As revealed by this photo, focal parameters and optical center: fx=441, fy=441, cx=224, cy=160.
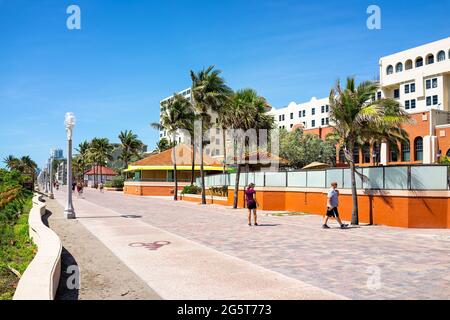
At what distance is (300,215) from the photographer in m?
24.3

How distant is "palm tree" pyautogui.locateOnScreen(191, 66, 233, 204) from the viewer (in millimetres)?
36500

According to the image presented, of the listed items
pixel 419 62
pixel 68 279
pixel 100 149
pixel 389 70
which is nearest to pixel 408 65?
pixel 419 62

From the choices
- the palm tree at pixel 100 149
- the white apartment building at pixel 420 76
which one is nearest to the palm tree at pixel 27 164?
the palm tree at pixel 100 149

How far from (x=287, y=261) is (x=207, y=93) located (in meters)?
27.4

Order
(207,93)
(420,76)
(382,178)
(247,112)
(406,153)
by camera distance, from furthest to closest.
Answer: (420,76)
(406,153)
(207,93)
(247,112)
(382,178)

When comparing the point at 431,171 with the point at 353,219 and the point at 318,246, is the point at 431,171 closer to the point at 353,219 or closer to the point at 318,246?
the point at 353,219

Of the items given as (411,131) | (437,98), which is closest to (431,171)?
(411,131)

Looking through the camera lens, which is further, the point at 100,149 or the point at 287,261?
the point at 100,149

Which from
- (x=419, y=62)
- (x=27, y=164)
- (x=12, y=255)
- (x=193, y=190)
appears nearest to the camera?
(x=12, y=255)

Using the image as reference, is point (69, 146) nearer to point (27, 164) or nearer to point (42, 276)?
point (42, 276)

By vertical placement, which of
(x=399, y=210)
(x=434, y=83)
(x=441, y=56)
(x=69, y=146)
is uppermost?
(x=441, y=56)

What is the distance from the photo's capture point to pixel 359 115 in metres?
18.5

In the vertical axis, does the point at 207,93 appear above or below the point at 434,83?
below
